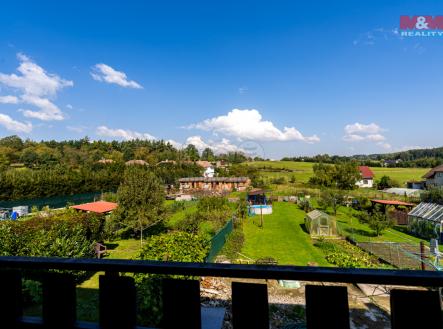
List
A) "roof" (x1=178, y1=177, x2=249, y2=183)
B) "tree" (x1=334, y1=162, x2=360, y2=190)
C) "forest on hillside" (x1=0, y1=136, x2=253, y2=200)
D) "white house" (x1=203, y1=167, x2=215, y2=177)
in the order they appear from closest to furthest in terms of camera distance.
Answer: "tree" (x1=334, y1=162, x2=360, y2=190) → "forest on hillside" (x1=0, y1=136, x2=253, y2=200) → "roof" (x1=178, y1=177, x2=249, y2=183) → "white house" (x1=203, y1=167, x2=215, y2=177)

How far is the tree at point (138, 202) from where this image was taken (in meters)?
16.5

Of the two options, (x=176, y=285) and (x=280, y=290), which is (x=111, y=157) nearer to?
(x=280, y=290)

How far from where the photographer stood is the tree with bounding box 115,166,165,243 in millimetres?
16469

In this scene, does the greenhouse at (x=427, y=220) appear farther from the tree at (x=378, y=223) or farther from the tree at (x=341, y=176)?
the tree at (x=341, y=176)

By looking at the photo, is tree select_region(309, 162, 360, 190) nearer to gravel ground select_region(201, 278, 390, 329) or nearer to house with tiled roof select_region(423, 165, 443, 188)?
house with tiled roof select_region(423, 165, 443, 188)

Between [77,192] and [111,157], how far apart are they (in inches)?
1621

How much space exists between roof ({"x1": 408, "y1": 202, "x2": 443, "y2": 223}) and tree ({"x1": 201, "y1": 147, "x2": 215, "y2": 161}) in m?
77.7

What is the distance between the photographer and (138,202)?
16.7m

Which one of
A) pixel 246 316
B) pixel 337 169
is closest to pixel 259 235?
pixel 246 316

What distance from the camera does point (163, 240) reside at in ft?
25.3

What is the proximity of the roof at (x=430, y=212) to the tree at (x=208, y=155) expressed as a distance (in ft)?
255

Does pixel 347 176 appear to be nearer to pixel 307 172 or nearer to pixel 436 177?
pixel 436 177

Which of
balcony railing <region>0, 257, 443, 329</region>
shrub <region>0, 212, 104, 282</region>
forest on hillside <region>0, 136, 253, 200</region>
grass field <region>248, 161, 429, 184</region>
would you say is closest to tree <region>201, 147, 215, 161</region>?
forest on hillside <region>0, 136, 253, 200</region>

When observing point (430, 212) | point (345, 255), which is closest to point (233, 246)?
point (345, 255)
